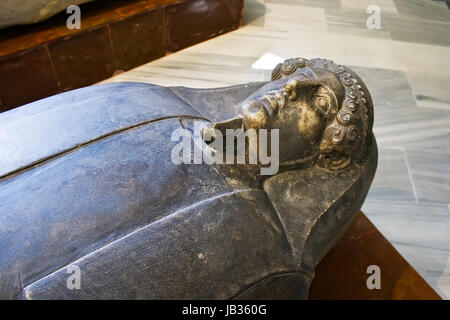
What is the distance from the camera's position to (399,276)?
1959mm

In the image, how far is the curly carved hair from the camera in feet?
4.68

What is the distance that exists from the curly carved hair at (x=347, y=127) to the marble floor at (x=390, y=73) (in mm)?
1140

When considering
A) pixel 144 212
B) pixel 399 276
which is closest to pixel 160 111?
pixel 144 212

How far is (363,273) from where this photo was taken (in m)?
1.94

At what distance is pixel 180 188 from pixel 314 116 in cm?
51

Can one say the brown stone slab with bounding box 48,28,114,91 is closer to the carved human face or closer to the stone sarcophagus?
the stone sarcophagus

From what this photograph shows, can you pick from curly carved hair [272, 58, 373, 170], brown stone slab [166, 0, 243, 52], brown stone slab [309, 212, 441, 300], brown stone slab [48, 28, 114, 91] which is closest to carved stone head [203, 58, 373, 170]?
curly carved hair [272, 58, 373, 170]

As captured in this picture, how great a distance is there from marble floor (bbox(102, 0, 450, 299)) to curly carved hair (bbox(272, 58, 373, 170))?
1140mm

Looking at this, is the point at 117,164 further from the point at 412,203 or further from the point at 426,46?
the point at 426,46

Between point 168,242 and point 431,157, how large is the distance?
7.55ft

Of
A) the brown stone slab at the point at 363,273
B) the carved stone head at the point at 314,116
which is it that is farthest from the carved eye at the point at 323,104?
the brown stone slab at the point at 363,273

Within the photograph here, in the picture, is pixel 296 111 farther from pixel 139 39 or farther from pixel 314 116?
pixel 139 39

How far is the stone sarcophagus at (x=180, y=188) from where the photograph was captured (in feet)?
3.71

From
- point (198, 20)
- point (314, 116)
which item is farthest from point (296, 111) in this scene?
point (198, 20)
